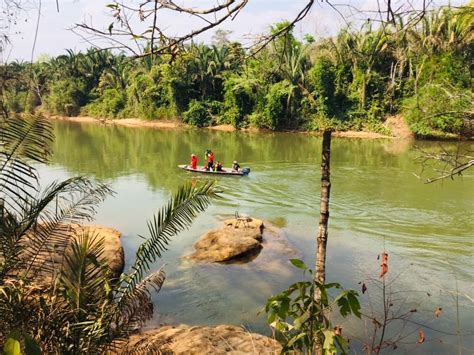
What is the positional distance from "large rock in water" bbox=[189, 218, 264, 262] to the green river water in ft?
0.91

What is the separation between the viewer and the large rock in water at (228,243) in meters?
8.85

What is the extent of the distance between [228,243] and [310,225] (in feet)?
9.50

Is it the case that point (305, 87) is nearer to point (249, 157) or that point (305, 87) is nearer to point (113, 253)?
point (249, 157)

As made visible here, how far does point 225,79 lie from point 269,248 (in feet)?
84.1

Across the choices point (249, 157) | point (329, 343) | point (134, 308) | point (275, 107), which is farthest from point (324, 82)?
point (329, 343)

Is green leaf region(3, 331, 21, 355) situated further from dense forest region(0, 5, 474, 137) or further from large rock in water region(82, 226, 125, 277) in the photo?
dense forest region(0, 5, 474, 137)

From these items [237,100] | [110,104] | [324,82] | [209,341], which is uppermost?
[324,82]

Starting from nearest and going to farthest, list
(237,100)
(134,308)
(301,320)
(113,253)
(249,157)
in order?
(301,320) → (134,308) → (113,253) → (249,157) → (237,100)

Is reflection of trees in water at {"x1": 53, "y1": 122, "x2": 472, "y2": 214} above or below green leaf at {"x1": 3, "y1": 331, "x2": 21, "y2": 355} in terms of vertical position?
below

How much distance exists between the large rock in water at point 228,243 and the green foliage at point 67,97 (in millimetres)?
37790

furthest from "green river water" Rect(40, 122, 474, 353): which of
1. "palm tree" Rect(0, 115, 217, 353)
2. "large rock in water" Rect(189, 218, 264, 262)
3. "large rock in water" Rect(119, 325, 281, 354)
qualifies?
"palm tree" Rect(0, 115, 217, 353)

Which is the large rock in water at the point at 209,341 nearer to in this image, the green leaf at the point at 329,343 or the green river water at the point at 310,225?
the green river water at the point at 310,225

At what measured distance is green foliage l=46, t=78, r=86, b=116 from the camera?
4359cm

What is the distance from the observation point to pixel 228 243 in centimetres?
908
